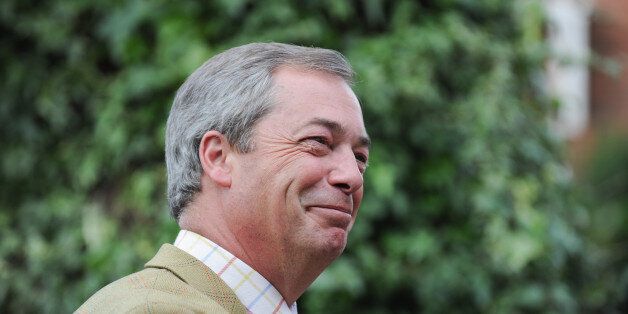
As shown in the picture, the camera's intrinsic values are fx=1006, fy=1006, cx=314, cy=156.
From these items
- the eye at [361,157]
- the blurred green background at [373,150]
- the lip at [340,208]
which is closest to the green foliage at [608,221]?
the blurred green background at [373,150]

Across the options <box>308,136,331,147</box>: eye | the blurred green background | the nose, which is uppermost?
<box>308,136,331,147</box>: eye

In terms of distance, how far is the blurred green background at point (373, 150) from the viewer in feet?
14.3

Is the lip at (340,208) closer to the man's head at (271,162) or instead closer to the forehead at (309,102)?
the man's head at (271,162)

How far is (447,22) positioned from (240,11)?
0.95 m

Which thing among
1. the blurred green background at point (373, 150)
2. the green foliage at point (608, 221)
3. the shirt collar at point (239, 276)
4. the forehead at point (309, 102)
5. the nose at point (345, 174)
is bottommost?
the green foliage at point (608, 221)

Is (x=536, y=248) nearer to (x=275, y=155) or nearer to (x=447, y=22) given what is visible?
(x=447, y=22)

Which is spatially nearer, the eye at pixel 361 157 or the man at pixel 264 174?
the man at pixel 264 174

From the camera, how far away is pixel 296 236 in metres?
2.12

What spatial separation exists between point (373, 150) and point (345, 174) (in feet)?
7.12

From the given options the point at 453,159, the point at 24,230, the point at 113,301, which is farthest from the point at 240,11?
the point at 113,301

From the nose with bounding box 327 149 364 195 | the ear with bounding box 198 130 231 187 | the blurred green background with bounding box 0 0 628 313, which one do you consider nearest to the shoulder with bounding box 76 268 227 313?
the ear with bounding box 198 130 231 187

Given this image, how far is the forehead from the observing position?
7.12ft

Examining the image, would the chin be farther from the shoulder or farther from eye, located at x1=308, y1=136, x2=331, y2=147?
the shoulder

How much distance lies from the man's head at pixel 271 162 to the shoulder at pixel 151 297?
204 millimetres
